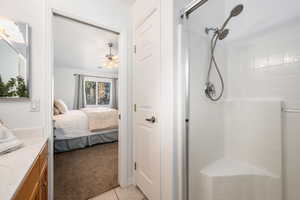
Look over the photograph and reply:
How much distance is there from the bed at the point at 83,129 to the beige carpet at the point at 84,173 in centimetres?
21

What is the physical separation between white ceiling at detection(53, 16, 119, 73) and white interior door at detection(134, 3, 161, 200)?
75cm

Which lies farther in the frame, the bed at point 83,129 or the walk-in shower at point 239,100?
the bed at point 83,129

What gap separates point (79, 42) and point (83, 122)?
1.88 m

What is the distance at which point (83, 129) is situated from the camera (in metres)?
3.32

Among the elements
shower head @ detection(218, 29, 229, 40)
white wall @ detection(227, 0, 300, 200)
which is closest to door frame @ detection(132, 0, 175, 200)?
shower head @ detection(218, 29, 229, 40)

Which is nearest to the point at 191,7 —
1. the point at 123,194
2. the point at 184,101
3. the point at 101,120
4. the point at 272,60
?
the point at 184,101

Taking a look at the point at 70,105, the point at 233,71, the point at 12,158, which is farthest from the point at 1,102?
the point at 70,105

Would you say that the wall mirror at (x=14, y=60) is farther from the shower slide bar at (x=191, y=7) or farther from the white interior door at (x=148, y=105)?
the shower slide bar at (x=191, y=7)

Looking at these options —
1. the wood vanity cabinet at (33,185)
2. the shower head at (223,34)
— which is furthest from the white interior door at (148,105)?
the wood vanity cabinet at (33,185)

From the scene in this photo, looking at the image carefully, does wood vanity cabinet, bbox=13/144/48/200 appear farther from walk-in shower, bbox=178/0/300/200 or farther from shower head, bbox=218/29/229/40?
shower head, bbox=218/29/229/40

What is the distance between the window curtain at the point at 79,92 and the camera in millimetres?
5582

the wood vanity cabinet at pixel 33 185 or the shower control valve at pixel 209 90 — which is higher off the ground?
the shower control valve at pixel 209 90

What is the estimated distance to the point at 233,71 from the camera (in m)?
1.71

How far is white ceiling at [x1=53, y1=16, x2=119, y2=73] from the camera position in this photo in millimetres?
2595
